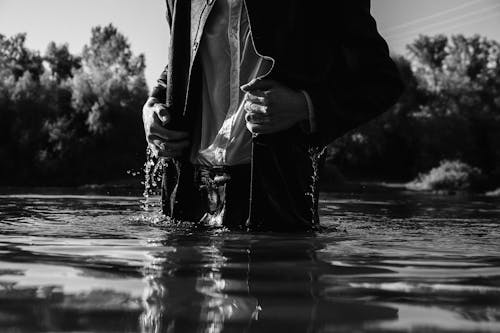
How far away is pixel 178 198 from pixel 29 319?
2011mm

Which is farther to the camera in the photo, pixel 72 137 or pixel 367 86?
pixel 72 137

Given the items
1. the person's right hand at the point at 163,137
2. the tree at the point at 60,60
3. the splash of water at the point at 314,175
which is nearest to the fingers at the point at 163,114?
the person's right hand at the point at 163,137

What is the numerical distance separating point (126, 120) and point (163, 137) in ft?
102

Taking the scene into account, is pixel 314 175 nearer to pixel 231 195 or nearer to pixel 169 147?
pixel 231 195

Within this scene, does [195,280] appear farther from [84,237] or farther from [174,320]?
[84,237]

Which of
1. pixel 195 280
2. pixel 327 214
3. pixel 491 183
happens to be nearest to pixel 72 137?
pixel 491 183

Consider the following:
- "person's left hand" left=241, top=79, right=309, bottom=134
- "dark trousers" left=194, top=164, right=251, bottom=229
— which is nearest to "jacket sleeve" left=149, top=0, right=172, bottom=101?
"dark trousers" left=194, top=164, right=251, bottom=229

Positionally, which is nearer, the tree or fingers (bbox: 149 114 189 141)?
fingers (bbox: 149 114 189 141)

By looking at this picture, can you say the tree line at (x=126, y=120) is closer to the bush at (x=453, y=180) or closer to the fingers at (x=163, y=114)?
the bush at (x=453, y=180)

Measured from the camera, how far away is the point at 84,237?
268 cm

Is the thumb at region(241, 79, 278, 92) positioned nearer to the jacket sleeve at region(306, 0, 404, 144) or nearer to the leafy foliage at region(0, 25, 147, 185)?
the jacket sleeve at region(306, 0, 404, 144)

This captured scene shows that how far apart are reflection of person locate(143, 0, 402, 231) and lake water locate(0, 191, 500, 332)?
0.22m

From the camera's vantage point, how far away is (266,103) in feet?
9.08

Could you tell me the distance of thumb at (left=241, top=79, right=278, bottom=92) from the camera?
2.81 m
